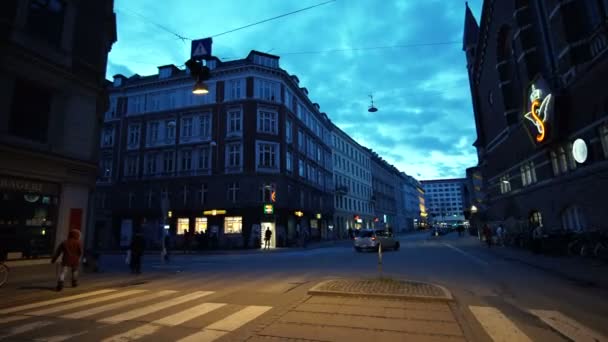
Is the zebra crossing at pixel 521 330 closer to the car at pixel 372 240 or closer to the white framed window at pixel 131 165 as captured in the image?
the car at pixel 372 240

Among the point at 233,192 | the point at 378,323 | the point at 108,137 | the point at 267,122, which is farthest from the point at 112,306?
the point at 108,137

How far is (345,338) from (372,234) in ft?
63.8

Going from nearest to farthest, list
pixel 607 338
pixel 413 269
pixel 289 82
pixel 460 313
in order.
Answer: pixel 607 338 → pixel 460 313 → pixel 413 269 → pixel 289 82

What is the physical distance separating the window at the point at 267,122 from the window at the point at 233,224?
9455 mm

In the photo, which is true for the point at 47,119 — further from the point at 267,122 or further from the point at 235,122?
the point at 267,122

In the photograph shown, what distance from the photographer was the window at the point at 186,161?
113 ft

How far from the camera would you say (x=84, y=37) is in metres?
13.9

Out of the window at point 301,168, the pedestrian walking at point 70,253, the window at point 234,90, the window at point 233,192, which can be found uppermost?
the window at point 234,90

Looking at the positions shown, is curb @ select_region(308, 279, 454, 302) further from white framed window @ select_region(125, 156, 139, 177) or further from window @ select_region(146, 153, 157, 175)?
white framed window @ select_region(125, 156, 139, 177)

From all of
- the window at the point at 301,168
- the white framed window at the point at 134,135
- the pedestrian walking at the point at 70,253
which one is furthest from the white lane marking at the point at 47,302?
the white framed window at the point at 134,135

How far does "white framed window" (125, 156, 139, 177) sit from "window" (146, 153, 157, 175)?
149cm

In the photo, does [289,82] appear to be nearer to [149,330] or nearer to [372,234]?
[372,234]

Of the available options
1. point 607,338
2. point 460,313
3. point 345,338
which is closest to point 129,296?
point 345,338

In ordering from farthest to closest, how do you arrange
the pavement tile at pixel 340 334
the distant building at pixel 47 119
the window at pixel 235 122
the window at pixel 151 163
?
the window at pixel 151 163
the window at pixel 235 122
the distant building at pixel 47 119
the pavement tile at pixel 340 334
